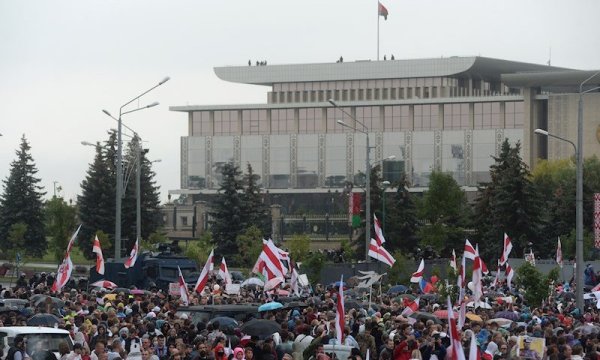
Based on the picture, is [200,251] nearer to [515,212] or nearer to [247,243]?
[247,243]

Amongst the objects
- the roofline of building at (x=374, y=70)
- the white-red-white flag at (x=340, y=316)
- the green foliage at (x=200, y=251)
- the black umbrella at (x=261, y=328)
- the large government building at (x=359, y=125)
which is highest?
the roofline of building at (x=374, y=70)

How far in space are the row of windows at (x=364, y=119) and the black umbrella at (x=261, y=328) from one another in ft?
323

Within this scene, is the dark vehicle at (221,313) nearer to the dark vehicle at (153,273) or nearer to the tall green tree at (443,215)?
the dark vehicle at (153,273)

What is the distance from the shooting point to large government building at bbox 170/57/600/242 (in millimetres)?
124062

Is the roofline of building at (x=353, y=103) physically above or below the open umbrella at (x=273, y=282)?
above

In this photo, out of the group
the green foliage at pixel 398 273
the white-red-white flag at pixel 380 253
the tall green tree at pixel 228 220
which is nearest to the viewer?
the white-red-white flag at pixel 380 253

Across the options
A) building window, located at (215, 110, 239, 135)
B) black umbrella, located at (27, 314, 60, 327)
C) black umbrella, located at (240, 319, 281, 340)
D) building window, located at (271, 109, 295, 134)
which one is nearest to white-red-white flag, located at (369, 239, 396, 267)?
black umbrella, located at (27, 314, 60, 327)

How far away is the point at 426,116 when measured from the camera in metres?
126

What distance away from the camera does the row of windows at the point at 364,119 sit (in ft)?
406

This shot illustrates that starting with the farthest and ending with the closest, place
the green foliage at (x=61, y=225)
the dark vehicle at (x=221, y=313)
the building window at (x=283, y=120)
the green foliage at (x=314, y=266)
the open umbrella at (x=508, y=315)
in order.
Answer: the building window at (x=283, y=120) < the green foliage at (x=61, y=225) < the green foliage at (x=314, y=266) < the open umbrella at (x=508, y=315) < the dark vehicle at (x=221, y=313)

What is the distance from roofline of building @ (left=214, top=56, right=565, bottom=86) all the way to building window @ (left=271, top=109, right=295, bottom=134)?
123 inches

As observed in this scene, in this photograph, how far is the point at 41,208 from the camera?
92000 mm

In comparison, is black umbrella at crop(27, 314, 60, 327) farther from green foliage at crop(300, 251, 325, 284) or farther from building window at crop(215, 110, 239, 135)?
building window at crop(215, 110, 239, 135)

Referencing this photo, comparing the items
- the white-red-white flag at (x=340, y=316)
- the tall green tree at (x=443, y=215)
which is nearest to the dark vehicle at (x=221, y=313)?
the white-red-white flag at (x=340, y=316)
